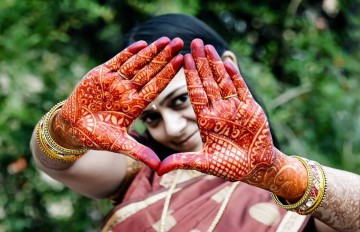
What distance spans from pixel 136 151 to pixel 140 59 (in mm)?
169

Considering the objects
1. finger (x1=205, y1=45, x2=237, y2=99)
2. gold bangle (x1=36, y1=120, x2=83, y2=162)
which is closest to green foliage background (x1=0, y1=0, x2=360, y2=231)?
gold bangle (x1=36, y1=120, x2=83, y2=162)

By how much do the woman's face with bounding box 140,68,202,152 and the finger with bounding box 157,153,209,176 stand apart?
473mm

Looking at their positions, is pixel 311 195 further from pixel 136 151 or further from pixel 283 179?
pixel 136 151

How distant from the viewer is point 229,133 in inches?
46.1

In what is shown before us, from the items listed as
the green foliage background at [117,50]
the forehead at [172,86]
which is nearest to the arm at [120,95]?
the forehead at [172,86]

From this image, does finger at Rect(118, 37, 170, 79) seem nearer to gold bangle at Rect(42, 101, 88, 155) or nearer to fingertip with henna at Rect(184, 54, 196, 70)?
fingertip with henna at Rect(184, 54, 196, 70)

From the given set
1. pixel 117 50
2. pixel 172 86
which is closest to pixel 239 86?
pixel 172 86


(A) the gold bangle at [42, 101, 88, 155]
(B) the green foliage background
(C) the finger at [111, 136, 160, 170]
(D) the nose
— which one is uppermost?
(C) the finger at [111, 136, 160, 170]

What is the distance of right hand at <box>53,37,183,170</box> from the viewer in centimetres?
120

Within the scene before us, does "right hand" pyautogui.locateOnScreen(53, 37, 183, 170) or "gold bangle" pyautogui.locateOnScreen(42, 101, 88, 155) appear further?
"gold bangle" pyautogui.locateOnScreen(42, 101, 88, 155)

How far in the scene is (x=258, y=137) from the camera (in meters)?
1.18

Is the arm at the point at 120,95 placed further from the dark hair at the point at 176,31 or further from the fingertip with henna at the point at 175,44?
the dark hair at the point at 176,31

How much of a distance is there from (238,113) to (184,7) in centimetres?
138

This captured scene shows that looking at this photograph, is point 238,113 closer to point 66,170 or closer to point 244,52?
point 66,170
